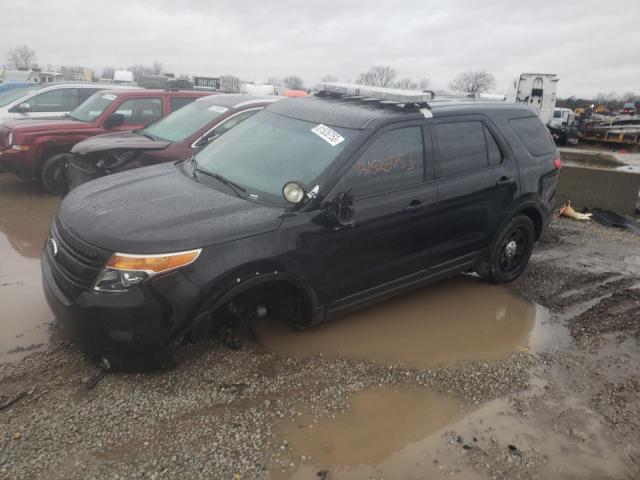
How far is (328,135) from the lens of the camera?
3625 mm

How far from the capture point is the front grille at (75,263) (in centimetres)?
282

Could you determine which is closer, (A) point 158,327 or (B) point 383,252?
(A) point 158,327

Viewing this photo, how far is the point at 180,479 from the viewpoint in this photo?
2.43m

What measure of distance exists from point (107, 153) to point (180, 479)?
4216 mm

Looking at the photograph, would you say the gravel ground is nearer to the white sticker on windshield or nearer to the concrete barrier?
the white sticker on windshield

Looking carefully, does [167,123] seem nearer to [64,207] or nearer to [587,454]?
[64,207]

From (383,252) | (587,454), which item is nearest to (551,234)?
(383,252)

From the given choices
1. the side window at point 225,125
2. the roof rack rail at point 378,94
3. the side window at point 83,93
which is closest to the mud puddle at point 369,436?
the roof rack rail at point 378,94

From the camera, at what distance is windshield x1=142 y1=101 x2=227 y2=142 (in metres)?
6.46

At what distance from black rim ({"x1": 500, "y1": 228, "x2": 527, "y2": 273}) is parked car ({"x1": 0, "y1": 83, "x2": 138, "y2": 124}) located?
26.1ft

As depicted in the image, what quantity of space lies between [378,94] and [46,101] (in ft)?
26.2

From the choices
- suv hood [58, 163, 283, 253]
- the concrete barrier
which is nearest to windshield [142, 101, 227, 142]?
suv hood [58, 163, 283, 253]

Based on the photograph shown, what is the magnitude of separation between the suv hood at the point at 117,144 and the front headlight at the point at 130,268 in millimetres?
3202

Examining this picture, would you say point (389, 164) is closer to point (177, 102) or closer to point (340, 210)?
point (340, 210)
